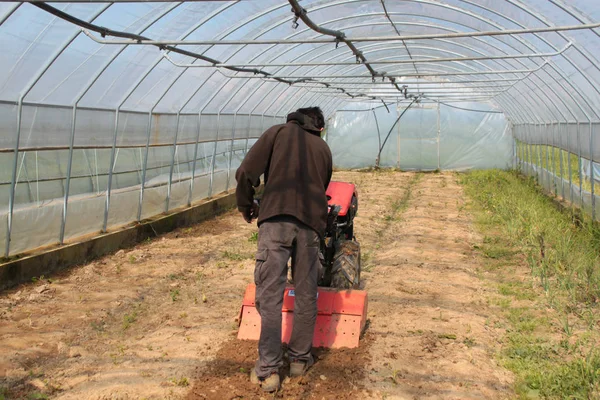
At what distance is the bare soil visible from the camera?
4.00m

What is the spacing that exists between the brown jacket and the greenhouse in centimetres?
104

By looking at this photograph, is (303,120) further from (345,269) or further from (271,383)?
(271,383)

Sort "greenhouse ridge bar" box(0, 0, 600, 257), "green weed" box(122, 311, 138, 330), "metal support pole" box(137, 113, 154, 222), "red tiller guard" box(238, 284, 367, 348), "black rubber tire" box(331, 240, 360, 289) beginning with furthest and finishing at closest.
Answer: "metal support pole" box(137, 113, 154, 222) < "greenhouse ridge bar" box(0, 0, 600, 257) < "green weed" box(122, 311, 138, 330) < "black rubber tire" box(331, 240, 360, 289) < "red tiller guard" box(238, 284, 367, 348)

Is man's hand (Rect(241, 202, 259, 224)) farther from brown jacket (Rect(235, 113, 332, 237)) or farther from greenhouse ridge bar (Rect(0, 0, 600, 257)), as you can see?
greenhouse ridge bar (Rect(0, 0, 600, 257))

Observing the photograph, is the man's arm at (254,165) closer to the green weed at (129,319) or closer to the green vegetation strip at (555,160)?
A: the green weed at (129,319)

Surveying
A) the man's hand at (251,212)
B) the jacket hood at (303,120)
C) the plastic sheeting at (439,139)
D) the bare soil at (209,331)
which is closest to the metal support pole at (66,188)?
the bare soil at (209,331)

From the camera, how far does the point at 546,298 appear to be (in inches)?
233

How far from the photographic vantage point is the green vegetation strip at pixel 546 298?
13.0 ft

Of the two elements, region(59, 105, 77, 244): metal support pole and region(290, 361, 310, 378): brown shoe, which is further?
region(59, 105, 77, 244): metal support pole

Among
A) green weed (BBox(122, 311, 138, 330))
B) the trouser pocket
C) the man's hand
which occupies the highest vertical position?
the man's hand

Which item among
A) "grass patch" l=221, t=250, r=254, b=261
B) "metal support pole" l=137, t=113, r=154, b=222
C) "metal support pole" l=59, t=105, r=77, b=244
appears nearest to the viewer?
"metal support pole" l=59, t=105, r=77, b=244

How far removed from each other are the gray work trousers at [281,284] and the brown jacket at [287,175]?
0.08 m

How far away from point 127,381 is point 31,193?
4647 millimetres

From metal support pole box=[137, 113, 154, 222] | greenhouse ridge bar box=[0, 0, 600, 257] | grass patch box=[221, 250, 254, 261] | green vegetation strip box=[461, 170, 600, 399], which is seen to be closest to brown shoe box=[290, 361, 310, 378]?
green vegetation strip box=[461, 170, 600, 399]
